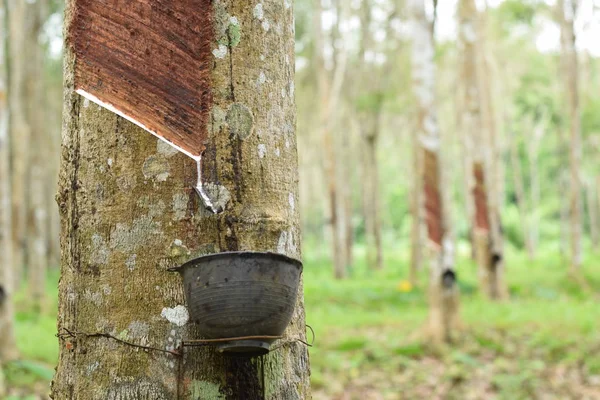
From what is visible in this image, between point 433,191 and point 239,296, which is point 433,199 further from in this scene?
point 239,296

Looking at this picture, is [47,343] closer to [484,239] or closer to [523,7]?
[484,239]

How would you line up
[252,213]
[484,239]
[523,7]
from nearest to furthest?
[252,213]
[484,239]
[523,7]

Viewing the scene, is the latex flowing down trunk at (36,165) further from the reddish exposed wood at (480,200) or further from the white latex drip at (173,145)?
the white latex drip at (173,145)

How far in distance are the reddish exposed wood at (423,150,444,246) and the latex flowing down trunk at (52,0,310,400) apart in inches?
211

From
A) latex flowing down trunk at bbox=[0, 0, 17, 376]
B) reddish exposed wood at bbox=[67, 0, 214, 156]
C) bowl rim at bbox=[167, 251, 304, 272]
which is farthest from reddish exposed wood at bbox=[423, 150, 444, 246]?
bowl rim at bbox=[167, 251, 304, 272]

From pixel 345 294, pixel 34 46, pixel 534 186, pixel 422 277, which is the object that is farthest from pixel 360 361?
pixel 534 186

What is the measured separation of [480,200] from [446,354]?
341 cm

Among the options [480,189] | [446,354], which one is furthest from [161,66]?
[480,189]

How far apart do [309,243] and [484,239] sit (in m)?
28.7

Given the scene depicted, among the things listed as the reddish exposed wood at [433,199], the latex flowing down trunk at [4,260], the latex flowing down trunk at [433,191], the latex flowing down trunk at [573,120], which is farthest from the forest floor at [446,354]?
the latex flowing down trunk at [573,120]

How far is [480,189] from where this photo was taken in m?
9.38

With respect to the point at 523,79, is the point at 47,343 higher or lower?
lower

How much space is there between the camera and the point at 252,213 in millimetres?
1562

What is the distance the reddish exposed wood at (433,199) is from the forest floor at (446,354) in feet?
3.40
